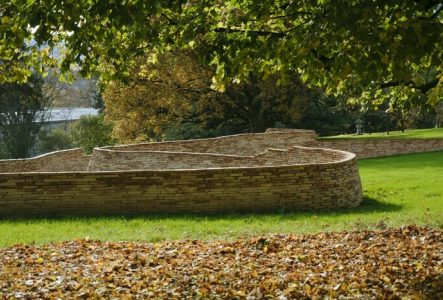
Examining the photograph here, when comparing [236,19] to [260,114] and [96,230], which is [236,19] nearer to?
[96,230]

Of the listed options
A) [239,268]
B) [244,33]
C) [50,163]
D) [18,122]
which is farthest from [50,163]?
[18,122]

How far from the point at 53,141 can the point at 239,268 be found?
156 ft

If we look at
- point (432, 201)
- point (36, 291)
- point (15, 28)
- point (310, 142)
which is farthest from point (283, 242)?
point (310, 142)

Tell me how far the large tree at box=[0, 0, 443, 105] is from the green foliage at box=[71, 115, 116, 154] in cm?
3796

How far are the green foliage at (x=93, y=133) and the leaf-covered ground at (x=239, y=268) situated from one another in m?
38.0

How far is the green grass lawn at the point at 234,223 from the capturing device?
1040 centimetres

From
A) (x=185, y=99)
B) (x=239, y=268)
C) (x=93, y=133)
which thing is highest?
(x=185, y=99)

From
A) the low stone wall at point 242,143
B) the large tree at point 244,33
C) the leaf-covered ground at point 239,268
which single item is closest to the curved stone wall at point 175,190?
the leaf-covered ground at point 239,268

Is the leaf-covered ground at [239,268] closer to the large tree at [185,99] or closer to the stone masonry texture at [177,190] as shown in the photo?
the stone masonry texture at [177,190]

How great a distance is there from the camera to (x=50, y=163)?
22547mm

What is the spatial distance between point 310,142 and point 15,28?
21.7 m

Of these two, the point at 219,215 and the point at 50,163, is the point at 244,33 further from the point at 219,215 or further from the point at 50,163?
the point at 50,163

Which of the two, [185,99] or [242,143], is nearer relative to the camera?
[242,143]

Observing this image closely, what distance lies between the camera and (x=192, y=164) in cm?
1767
